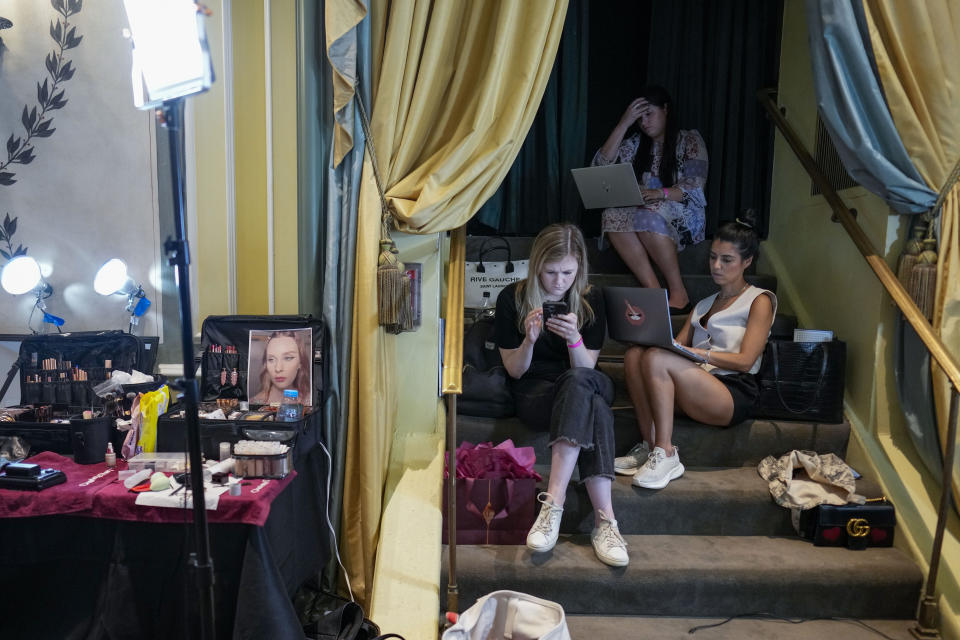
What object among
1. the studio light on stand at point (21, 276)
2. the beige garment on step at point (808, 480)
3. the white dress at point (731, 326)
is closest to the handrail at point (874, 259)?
the white dress at point (731, 326)

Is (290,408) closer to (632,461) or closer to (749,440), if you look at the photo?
(632,461)

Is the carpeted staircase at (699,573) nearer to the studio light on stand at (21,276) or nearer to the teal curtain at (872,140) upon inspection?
the teal curtain at (872,140)

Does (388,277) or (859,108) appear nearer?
(388,277)

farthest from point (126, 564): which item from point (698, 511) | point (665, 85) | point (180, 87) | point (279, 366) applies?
point (665, 85)

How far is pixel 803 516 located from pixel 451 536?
3.94 feet

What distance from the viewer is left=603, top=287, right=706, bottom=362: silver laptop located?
2105 mm

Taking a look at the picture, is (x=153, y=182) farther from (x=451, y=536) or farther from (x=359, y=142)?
(x=451, y=536)

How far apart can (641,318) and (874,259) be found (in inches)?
34.9

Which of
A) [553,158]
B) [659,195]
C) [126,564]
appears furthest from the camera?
[553,158]

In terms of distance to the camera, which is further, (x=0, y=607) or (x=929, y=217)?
(x=929, y=217)

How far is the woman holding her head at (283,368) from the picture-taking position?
1.77 meters

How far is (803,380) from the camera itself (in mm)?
2369

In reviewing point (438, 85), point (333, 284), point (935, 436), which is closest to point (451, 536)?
point (333, 284)

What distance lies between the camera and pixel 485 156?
188 centimetres
